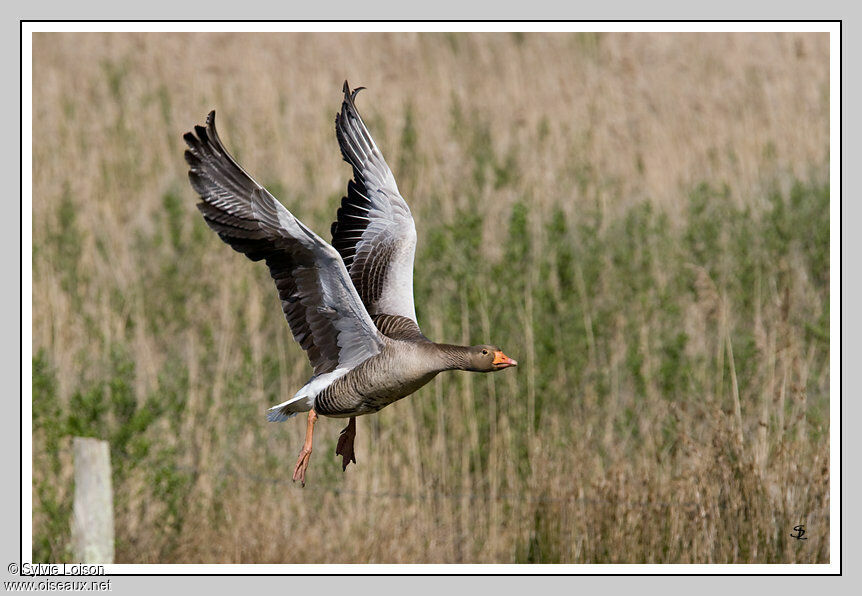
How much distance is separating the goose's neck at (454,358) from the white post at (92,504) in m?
3.12

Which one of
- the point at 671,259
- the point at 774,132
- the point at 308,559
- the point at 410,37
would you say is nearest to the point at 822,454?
the point at 671,259

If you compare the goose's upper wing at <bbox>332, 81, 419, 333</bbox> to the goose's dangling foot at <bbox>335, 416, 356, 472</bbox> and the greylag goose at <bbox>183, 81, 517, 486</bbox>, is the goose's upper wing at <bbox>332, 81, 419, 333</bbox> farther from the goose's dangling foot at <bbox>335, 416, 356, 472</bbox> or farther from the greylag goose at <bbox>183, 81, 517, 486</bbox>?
the goose's dangling foot at <bbox>335, 416, 356, 472</bbox>

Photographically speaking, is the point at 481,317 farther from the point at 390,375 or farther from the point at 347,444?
the point at 390,375

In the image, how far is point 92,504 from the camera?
6957 millimetres

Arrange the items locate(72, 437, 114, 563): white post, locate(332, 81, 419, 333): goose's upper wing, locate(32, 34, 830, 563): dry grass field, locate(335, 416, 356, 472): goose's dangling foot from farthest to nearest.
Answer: locate(32, 34, 830, 563): dry grass field, locate(72, 437, 114, 563): white post, locate(332, 81, 419, 333): goose's upper wing, locate(335, 416, 356, 472): goose's dangling foot

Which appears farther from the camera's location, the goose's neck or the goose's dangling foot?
the goose's dangling foot

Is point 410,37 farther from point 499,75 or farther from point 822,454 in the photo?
point 822,454

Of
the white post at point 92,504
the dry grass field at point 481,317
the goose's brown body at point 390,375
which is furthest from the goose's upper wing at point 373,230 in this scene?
the white post at point 92,504

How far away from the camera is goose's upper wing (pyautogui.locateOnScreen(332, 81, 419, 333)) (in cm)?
572

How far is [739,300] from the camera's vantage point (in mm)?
9305

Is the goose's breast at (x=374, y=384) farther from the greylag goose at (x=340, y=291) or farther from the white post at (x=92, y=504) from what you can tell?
the white post at (x=92, y=504)

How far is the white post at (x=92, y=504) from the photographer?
6859 millimetres

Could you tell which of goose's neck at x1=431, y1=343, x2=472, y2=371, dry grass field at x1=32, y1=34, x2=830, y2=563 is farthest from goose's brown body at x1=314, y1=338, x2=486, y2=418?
dry grass field at x1=32, y1=34, x2=830, y2=563

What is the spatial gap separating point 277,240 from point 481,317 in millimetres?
3575
